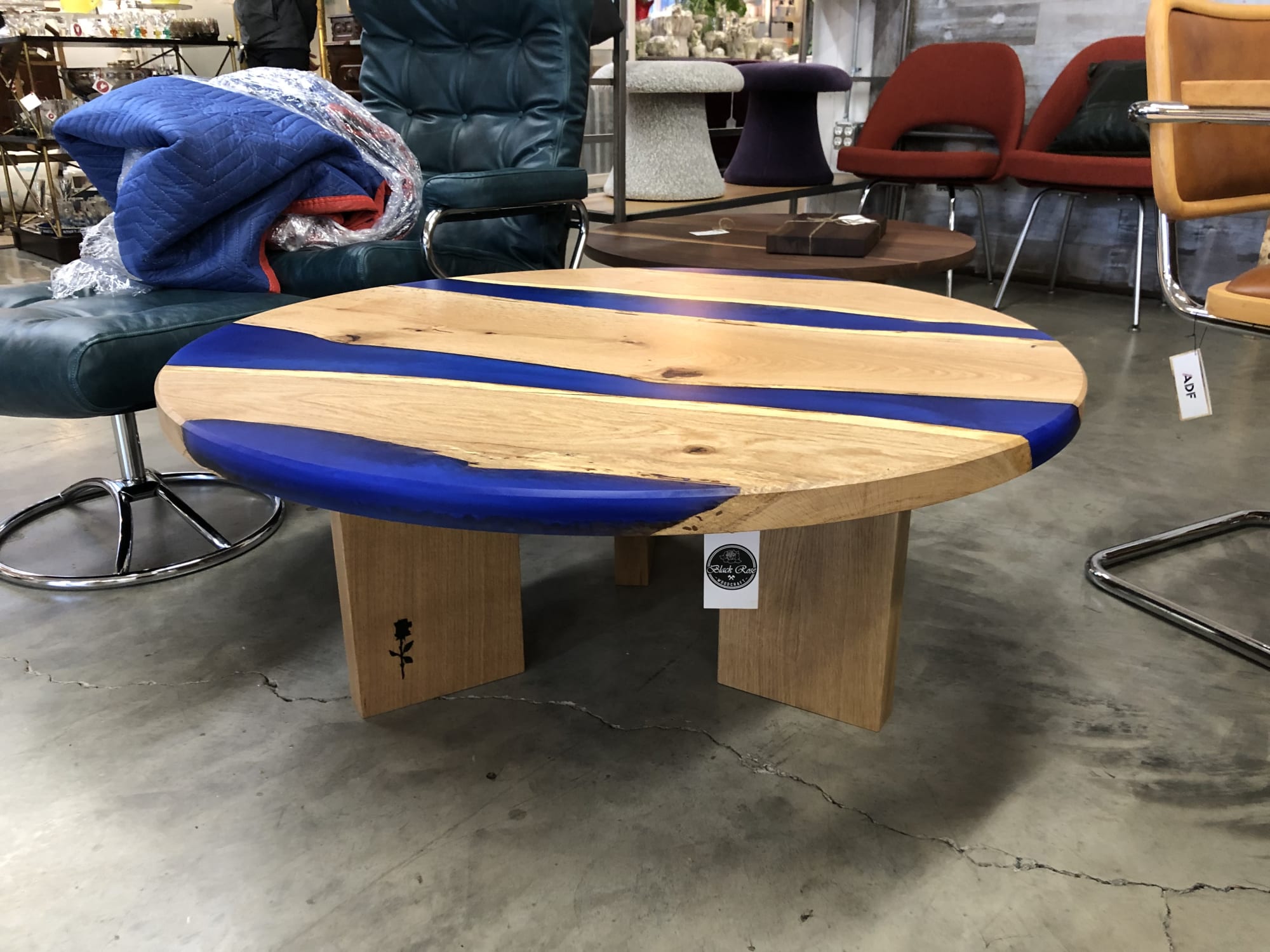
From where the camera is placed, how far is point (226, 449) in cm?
82

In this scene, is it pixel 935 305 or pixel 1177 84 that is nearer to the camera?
pixel 935 305

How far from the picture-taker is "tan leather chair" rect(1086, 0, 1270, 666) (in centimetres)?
138

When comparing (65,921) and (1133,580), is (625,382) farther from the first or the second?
(1133,580)

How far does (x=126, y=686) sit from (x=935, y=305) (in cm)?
126

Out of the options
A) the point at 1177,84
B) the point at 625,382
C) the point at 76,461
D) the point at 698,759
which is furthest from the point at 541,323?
the point at 76,461

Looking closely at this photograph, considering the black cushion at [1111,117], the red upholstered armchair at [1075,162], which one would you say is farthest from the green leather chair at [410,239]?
the black cushion at [1111,117]

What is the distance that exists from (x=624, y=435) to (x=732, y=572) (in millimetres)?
340

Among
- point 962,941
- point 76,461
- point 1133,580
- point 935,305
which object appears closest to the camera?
point 962,941

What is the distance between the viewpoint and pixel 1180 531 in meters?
1.80

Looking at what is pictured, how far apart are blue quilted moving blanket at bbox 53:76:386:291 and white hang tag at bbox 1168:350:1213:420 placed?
1552mm

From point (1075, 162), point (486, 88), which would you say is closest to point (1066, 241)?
point (1075, 162)

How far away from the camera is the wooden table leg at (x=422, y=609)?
1.23m

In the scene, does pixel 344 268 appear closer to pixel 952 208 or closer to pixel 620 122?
pixel 620 122

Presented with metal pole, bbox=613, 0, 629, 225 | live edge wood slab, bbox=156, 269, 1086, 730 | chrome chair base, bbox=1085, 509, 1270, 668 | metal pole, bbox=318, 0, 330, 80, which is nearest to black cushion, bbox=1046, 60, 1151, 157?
metal pole, bbox=613, 0, 629, 225
